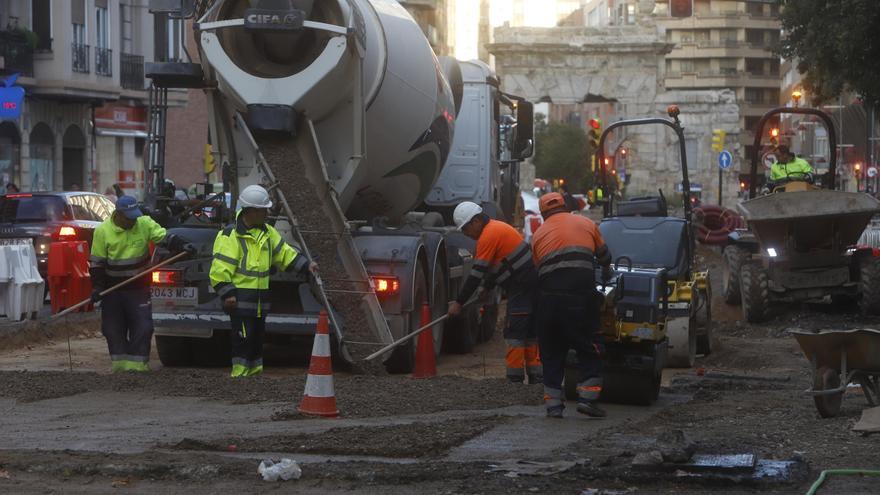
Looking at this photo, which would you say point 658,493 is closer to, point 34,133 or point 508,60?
point 34,133

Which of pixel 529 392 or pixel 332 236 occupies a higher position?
pixel 332 236

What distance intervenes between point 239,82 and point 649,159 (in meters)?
69.3

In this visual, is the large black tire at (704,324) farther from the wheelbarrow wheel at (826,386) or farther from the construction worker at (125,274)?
the construction worker at (125,274)

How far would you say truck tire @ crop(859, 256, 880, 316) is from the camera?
1959cm

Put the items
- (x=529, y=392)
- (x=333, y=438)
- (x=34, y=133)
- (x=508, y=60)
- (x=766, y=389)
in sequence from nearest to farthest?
1. (x=333, y=438)
2. (x=529, y=392)
3. (x=766, y=389)
4. (x=34, y=133)
5. (x=508, y=60)

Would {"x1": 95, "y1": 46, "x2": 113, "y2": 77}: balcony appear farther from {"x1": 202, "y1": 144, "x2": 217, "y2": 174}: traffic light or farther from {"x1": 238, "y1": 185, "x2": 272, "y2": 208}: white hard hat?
{"x1": 238, "y1": 185, "x2": 272, "y2": 208}: white hard hat

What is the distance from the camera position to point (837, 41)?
27.6 metres

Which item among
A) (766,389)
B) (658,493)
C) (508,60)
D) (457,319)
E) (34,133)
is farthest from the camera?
(508,60)

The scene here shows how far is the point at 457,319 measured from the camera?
17.1 metres

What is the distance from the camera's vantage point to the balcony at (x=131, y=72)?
143 feet

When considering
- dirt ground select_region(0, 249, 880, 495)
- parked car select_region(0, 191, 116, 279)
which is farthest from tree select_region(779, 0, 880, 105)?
dirt ground select_region(0, 249, 880, 495)

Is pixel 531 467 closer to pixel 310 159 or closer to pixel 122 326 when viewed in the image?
pixel 310 159

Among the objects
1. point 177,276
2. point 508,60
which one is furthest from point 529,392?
point 508,60

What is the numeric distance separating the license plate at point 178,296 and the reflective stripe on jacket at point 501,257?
114 inches
